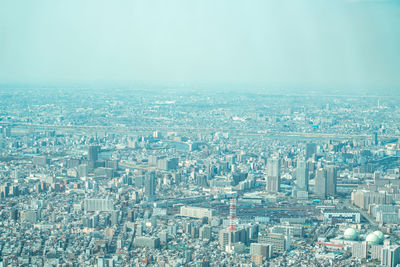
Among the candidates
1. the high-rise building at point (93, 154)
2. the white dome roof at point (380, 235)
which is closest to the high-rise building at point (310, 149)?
the high-rise building at point (93, 154)

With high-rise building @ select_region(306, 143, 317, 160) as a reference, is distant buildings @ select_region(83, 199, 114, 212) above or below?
below

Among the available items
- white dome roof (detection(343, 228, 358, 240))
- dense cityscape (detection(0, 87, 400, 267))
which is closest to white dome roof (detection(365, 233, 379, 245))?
dense cityscape (detection(0, 87, 400, 267))

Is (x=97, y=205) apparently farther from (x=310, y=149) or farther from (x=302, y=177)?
(x=310, y=149)

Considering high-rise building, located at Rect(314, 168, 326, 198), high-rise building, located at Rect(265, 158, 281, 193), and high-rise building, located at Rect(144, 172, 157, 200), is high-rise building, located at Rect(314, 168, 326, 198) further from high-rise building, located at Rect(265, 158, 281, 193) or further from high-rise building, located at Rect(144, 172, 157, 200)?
high-rise building, located at Rect(144, 172, 157, 200)

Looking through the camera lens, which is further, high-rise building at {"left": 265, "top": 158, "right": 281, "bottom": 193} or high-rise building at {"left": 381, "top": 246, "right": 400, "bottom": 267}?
high-rise building at {"left": 265, "top": 158, "right": 281, "bottom": 193}

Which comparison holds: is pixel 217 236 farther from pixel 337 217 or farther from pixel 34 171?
pixel 34 171

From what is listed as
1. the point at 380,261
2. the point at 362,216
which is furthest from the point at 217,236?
the point at 362,216
